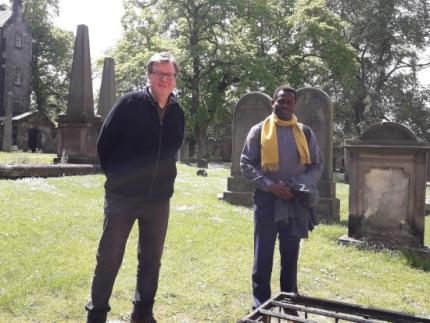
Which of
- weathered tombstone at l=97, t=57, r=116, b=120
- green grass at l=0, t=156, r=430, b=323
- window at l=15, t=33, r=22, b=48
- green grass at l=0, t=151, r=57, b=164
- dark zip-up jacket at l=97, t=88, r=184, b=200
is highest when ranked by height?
window at l=15, t=33, r=22, b=48

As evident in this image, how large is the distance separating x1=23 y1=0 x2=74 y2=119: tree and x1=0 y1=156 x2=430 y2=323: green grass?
37946 millimetres

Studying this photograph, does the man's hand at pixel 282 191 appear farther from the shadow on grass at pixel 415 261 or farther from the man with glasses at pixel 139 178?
the shadow on grass at pixel 415 261

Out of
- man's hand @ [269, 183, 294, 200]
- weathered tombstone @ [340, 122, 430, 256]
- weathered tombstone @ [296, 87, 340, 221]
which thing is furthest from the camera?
weathered tombstone @ [296, 87, 340, 221]

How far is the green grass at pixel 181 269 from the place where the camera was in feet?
13.1

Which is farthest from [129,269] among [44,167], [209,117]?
[209,117]

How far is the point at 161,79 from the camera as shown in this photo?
10.4 feet

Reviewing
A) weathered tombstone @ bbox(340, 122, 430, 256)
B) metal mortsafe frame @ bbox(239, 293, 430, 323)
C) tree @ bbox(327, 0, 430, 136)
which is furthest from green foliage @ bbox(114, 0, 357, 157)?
metal mortsafe frame @ bbox(239, 293, 430, 323)

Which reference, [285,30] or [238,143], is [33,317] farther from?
[285,30]

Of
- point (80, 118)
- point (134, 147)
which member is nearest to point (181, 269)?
point (134, 147)

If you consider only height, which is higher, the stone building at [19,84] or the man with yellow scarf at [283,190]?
the stone building at [19,84]

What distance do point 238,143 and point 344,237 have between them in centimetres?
426

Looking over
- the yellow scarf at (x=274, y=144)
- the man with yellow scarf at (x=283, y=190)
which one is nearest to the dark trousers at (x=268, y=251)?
the man with yellow scarf at (x=283, y=190)

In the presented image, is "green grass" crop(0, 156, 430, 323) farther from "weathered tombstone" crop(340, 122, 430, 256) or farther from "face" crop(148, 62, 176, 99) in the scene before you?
"face" crop(148, 62, 176, 99)

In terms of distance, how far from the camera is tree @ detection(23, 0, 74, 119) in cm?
4209
